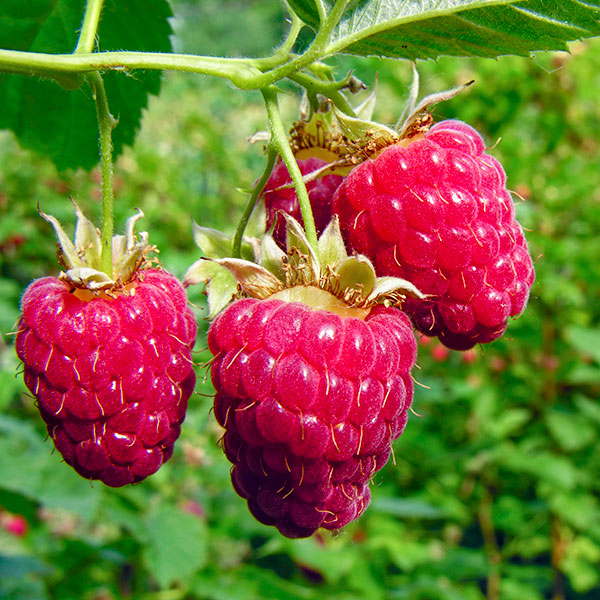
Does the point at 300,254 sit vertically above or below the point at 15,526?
above

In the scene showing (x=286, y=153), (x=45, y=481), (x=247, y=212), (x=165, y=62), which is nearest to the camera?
(x=165, y=62)

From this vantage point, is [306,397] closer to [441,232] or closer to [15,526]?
[441,232]

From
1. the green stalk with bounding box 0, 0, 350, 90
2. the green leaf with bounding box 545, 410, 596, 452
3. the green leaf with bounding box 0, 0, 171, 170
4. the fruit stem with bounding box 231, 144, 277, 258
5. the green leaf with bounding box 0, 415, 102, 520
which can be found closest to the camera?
the green stalk with bounding box 0, 0, 350, 90

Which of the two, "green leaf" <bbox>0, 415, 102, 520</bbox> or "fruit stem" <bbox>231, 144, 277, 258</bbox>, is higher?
"fruit stem" <bbox>231, 144, 277, 258</bbox>

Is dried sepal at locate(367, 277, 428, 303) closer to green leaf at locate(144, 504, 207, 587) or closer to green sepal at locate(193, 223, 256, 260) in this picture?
green sepal at locate(193, 223, 256, 260)

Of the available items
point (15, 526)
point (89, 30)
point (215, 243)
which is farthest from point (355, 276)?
point (15, 526)

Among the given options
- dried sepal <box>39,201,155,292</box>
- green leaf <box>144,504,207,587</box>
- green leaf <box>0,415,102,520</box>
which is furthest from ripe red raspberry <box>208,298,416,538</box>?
A: green leaf <box>144,504,207,587</box>

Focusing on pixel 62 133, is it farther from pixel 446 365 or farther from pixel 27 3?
pixel 446 365
